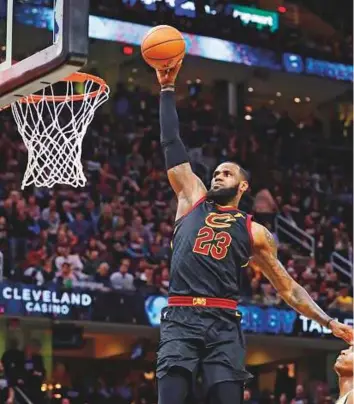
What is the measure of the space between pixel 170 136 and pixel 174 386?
62.3 inches

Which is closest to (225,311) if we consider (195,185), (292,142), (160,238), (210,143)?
(195,185)

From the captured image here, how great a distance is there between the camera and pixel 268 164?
2641 cm

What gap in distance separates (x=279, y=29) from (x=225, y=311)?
20.9 meters

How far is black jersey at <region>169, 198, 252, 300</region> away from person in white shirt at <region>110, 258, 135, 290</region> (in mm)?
11272

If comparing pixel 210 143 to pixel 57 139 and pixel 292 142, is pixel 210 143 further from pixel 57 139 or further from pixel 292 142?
pixel 57 139

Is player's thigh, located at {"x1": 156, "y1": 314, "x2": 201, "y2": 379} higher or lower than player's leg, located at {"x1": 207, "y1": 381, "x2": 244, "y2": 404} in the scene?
higher

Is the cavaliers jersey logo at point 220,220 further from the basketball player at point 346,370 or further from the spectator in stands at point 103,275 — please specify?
the spectator in stands at point 103,275

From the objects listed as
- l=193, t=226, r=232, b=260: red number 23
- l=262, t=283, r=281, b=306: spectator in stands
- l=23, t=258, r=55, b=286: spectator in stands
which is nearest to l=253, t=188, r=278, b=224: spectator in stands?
l=262, t=283, r=281, b=306: spectator in stands

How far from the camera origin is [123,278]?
19.0 m

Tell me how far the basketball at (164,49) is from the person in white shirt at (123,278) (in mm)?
11204

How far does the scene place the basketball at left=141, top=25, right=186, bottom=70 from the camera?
7.83m

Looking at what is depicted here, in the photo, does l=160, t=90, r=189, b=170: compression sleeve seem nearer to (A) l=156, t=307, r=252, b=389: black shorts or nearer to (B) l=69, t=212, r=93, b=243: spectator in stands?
(A) l=156, t=307, r=252, b=389: black shorts

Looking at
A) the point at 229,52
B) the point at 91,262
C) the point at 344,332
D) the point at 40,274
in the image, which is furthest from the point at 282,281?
the point at 229,52

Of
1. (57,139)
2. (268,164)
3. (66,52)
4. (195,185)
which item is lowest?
(195,185)
